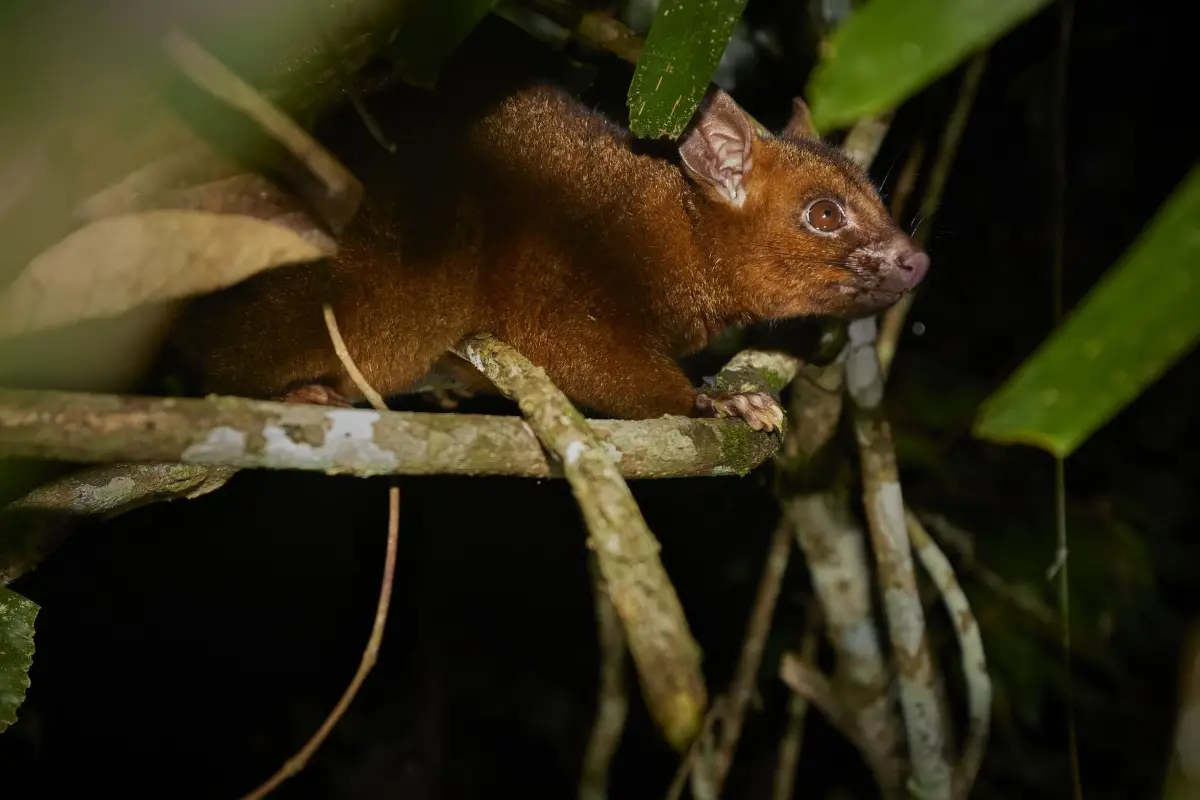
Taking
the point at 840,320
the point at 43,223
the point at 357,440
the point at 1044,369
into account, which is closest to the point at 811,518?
the point at 840,320

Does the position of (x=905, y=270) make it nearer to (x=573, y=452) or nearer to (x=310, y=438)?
(x=573, y=452)

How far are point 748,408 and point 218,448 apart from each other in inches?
51.8

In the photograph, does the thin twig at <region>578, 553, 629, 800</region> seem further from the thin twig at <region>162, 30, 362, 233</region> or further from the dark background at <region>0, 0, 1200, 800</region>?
the thin twig at <region>162, 30, 362, 233</region>

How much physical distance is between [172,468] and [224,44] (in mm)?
937

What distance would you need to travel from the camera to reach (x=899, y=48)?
3.11ft

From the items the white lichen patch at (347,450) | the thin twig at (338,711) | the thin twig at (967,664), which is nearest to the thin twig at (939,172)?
the thin twig at (967,664)

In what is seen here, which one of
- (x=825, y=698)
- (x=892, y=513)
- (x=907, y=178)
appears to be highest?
(x=907, y=178)

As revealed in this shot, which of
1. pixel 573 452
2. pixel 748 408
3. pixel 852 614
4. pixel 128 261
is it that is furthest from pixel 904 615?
pixel 128 261

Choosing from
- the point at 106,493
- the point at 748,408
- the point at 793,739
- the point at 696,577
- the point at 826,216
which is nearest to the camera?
the point at 106,493

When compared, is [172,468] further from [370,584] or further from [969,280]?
[969,280]

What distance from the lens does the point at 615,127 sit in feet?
9.17

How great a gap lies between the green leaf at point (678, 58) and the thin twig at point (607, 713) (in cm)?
174

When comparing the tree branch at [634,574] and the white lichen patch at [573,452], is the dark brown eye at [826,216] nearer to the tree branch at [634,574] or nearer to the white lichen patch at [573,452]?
the tree branch at [634,574]

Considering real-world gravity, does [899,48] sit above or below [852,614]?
above
